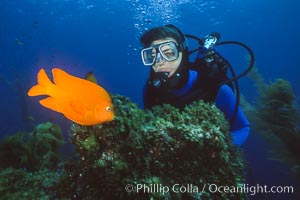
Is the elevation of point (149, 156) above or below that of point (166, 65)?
below

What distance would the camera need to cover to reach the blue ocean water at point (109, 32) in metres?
19.8

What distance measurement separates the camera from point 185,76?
3990mm

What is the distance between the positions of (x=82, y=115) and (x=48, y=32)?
47.7 metres

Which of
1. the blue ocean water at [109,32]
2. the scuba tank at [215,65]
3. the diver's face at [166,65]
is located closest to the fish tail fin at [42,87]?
the diver's face at [166,65]

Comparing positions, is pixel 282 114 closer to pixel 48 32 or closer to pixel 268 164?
pixel 268 164

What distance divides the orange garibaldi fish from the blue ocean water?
10.2 metres

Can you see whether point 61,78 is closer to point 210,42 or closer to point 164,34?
point 164,34

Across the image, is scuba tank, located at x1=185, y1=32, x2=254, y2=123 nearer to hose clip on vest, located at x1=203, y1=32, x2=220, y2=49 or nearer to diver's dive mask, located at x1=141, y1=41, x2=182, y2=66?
hose clip on vest, located at x1=203, y1=32, x2=220, y2=49

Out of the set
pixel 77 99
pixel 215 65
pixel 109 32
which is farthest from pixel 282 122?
pixel 109 32

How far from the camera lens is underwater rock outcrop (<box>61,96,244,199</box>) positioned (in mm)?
1991

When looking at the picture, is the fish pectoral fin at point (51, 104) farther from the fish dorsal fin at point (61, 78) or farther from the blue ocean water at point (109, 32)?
the blue ocean water at point (109, 32)

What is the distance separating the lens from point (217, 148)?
212 cm

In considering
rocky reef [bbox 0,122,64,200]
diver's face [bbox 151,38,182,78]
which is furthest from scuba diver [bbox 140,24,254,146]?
rocky reef [bbox 0,122,64,200]

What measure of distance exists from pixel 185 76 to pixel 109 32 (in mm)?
45646
